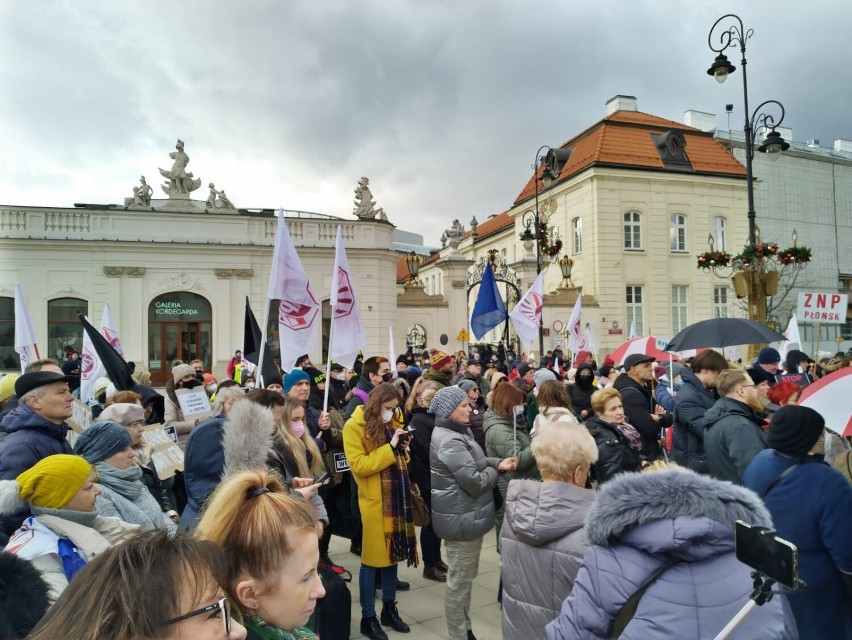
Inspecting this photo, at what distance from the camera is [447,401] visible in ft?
14.4

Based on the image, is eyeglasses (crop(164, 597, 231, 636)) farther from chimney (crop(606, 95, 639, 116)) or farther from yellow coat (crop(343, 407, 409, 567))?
chimney (crop(606, 95, 639, 116))

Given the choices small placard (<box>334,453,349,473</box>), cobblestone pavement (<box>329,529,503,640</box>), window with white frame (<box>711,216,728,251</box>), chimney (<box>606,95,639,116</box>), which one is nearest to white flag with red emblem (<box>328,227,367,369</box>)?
small placard (<box>334,453,349,473</box>)

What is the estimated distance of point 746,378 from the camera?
4.56m

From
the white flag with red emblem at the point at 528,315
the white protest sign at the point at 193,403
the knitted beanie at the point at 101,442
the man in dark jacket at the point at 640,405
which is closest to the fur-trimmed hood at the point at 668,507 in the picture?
the knitted beanie at the point at 101,442

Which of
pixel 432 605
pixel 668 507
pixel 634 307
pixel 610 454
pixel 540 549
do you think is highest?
pixel 634 307

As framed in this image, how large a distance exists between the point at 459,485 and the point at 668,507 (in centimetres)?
245

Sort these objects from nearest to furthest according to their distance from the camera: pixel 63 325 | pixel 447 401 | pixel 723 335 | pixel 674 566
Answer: pixel 674 566
pixel 447 401
pixel 723 335
pixel 63 325

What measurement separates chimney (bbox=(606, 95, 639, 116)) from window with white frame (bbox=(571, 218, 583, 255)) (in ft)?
26.6

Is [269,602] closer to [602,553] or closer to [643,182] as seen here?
[602,553]

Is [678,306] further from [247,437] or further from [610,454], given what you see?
[247,437]

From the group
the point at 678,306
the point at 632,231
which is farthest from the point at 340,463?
the point at 678,306

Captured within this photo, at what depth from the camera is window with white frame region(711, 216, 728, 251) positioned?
3238 cm

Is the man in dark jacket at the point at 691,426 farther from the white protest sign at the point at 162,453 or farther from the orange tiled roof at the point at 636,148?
the orange tiled roof at the point at 636,148

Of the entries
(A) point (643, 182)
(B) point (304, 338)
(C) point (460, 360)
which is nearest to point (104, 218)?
(C) point (460, 360)
